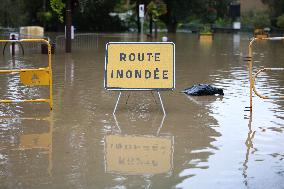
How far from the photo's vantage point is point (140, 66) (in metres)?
11.8

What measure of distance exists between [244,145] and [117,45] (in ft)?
12.8

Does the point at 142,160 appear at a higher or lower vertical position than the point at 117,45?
lower

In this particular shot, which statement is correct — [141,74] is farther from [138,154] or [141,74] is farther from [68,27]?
[68,27]

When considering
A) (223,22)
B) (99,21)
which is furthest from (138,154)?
(223,22)

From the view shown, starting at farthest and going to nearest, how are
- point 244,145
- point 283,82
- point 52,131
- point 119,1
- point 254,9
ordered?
point 254,9
point 119,1
point 283,82
point 52,131
point 244,145

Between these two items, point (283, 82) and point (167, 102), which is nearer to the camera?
point (167, 102)

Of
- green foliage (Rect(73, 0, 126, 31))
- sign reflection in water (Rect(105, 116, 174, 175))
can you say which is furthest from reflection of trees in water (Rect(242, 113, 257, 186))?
green foliage (Rect(73, 0, 126, 31))

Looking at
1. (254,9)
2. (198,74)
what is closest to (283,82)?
(198,74)

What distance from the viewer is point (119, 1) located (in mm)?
59094

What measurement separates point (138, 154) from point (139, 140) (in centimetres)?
88

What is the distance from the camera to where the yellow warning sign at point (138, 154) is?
7664mm

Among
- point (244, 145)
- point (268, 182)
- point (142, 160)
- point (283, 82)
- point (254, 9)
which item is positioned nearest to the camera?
point (268, 182)

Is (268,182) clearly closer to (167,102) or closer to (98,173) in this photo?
(98,173)

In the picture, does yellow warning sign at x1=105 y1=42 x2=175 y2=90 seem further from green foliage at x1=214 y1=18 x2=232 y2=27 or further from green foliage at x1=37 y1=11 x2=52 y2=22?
green foliage at x1=214 y1=18 x2=232 y2=27
